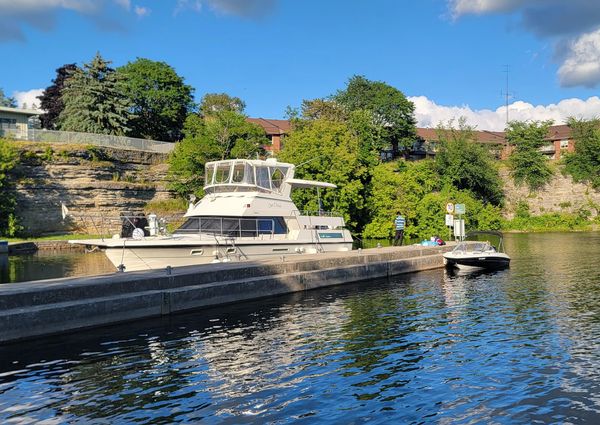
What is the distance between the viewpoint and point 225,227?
1004 inches

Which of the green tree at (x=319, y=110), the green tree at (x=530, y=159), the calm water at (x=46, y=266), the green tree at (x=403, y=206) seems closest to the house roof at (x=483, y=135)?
the green tree at (x=530, y=159)

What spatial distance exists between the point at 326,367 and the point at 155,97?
70.4 meters

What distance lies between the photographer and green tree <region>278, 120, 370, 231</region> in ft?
169

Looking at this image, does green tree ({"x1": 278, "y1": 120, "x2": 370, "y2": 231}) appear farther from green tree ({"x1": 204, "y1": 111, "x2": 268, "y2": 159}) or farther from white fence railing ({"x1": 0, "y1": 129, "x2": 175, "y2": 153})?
white fence railing ({"x1": 0, "y1": 129, "x2": 175, "y2": 153})

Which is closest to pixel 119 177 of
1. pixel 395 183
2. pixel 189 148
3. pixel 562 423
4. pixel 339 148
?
pixel 189 148

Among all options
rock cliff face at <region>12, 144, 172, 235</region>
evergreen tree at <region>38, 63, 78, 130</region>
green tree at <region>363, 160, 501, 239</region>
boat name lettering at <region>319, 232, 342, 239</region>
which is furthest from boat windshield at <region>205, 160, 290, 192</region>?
evergreen tree at <region>38, 63, 78, 130</region>

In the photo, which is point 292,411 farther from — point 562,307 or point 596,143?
point 596,143

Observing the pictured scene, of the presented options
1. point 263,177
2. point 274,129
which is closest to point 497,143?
point 274,129

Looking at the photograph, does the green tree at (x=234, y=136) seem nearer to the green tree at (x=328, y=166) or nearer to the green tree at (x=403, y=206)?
the green tree at (x=328, y=166)

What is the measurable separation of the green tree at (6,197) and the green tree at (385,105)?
173 feet

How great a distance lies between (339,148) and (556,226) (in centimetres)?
4017

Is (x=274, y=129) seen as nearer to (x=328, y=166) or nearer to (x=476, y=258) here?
(x=328, y=166)

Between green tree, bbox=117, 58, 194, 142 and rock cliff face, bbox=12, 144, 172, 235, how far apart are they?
1842 centimetres

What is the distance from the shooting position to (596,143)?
7944 cm
